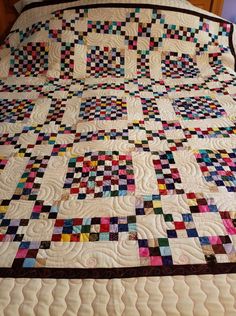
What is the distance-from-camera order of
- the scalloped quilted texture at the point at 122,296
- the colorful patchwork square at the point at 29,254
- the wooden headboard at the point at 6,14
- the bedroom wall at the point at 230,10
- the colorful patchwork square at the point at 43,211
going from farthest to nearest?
the bedroom wall at the point at 230,10
the wooden headboard at the point at 6,14
the colorful patchwork square at the point at 43,211
the colorful patchwork square at the point at 29,254
the scalloped quilted texture at the point at 122,296

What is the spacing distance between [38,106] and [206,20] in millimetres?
1233

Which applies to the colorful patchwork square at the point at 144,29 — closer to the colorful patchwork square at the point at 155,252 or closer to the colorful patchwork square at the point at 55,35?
the colorful patchwork square at the point at 55,35

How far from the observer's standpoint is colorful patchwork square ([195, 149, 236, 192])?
3.54 ft

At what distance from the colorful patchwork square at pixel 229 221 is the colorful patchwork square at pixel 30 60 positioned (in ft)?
4.77

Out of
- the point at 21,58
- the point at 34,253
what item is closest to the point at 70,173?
the point at 34,253

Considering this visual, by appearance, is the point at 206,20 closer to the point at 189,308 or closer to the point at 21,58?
the point at 21,58

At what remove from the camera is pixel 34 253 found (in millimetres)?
858

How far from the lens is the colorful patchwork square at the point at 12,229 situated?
905 mm

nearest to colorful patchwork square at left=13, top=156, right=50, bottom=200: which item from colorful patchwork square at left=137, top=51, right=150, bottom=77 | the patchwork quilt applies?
the patchwork quilt

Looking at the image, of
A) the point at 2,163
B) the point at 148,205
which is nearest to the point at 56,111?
the point at 2,163

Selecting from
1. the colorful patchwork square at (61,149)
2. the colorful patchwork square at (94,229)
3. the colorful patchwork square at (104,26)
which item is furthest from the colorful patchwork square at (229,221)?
the colorful patchwork square at (104,26)

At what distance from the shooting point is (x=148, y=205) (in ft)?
3.28

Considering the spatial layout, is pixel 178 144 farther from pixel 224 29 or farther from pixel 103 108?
pixel 224 29

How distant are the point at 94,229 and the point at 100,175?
10.1 inches
